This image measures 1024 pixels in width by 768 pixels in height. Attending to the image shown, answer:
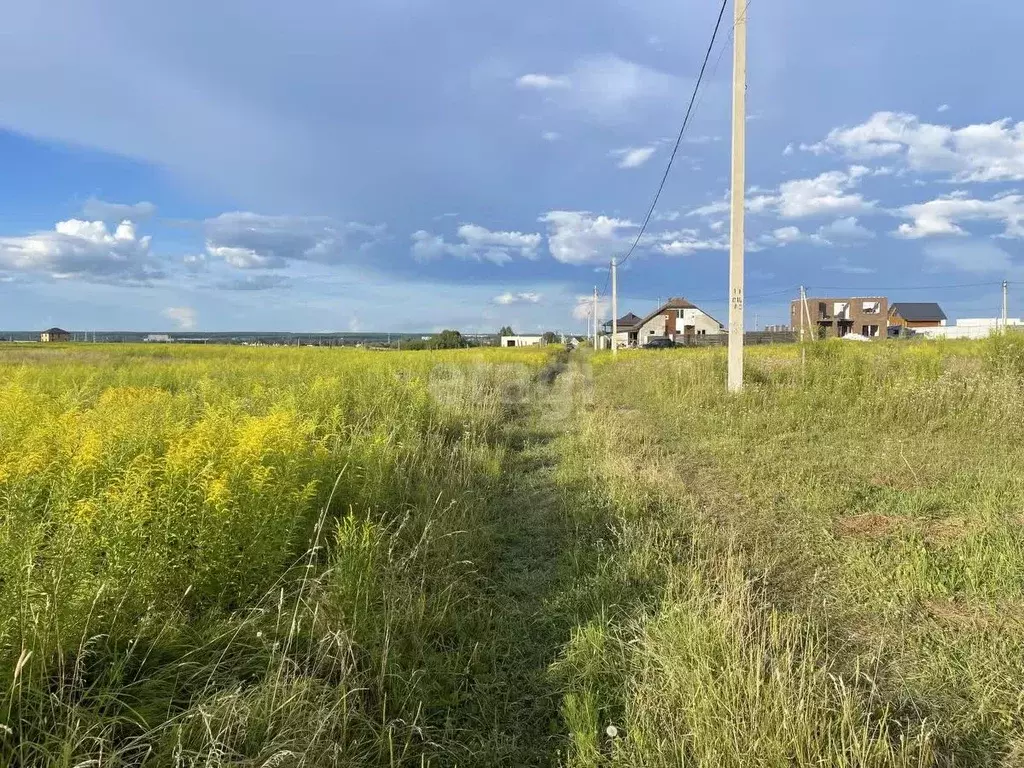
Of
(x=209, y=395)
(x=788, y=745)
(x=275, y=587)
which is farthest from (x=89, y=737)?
(x=209, y=395)

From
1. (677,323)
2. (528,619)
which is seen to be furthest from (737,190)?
(677,323)

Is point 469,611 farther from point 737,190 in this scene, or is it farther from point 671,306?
point 671,306

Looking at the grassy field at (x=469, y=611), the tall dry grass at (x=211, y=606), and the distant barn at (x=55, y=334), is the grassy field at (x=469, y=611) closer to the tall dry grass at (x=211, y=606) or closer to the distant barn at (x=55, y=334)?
the tall dry grass at (x=211, y=606)

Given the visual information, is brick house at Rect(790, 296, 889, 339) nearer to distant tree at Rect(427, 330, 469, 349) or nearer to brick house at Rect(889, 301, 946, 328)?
brick house at Rect(889, 301, 946, 328)

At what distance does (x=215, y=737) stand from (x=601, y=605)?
6.63ft

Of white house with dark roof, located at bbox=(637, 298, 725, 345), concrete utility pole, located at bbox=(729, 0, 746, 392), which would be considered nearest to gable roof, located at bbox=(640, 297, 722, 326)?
white house with dark roof, located at bbox=(637, 298, 725, 345)

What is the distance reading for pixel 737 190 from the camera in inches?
409

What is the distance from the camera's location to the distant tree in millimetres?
76450

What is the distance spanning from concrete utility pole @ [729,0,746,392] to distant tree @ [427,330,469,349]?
6475cm

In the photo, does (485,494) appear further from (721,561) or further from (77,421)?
(77,421)

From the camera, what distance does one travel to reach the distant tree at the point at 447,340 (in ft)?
251

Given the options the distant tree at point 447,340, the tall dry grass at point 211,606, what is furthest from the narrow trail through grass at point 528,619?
the distant tree at point 447,340

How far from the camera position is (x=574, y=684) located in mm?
2488

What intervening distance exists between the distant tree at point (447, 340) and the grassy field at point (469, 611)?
70.5 m
